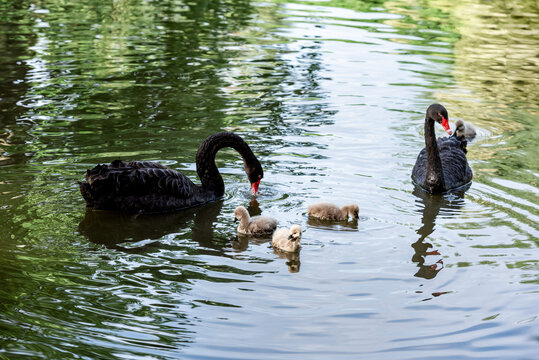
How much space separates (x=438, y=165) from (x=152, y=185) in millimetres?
2873

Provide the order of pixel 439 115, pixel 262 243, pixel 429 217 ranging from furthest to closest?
pixel 439 115
pixel 429 217
pixel 262 243

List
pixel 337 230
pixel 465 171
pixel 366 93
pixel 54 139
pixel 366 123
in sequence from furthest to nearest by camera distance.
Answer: pixel 366 93 → pixel 366 123 → pixel 54 139 → pixel 465 171 → pixel 337 230

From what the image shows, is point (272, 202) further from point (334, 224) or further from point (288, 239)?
point (288, 239)

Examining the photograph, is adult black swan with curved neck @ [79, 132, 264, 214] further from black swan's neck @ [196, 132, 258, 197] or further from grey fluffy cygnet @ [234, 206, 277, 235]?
grey fluffy cygnet @ [234, 206, 277, 235]

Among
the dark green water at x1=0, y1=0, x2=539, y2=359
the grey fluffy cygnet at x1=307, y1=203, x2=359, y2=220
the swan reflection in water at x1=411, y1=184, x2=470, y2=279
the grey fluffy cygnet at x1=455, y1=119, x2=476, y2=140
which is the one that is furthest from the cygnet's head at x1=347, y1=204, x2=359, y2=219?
the grey fluffy cygnet at x1=455, y1=119, x2=476, y2=140

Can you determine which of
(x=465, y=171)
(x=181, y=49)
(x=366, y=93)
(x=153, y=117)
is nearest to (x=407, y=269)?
(x=465, y=171)

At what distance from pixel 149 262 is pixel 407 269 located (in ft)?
6.43

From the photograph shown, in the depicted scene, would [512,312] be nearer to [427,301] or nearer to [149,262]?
[427,301]

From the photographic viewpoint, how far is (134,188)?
7.09 meters

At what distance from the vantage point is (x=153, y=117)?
10078 mm

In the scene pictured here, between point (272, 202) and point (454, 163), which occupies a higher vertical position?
point (454, 163)

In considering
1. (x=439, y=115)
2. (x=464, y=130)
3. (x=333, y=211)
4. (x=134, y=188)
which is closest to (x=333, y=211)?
(x=333, y=211)

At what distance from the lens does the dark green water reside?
501 cm

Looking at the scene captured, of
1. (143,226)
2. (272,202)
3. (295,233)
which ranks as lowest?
(143,226)
